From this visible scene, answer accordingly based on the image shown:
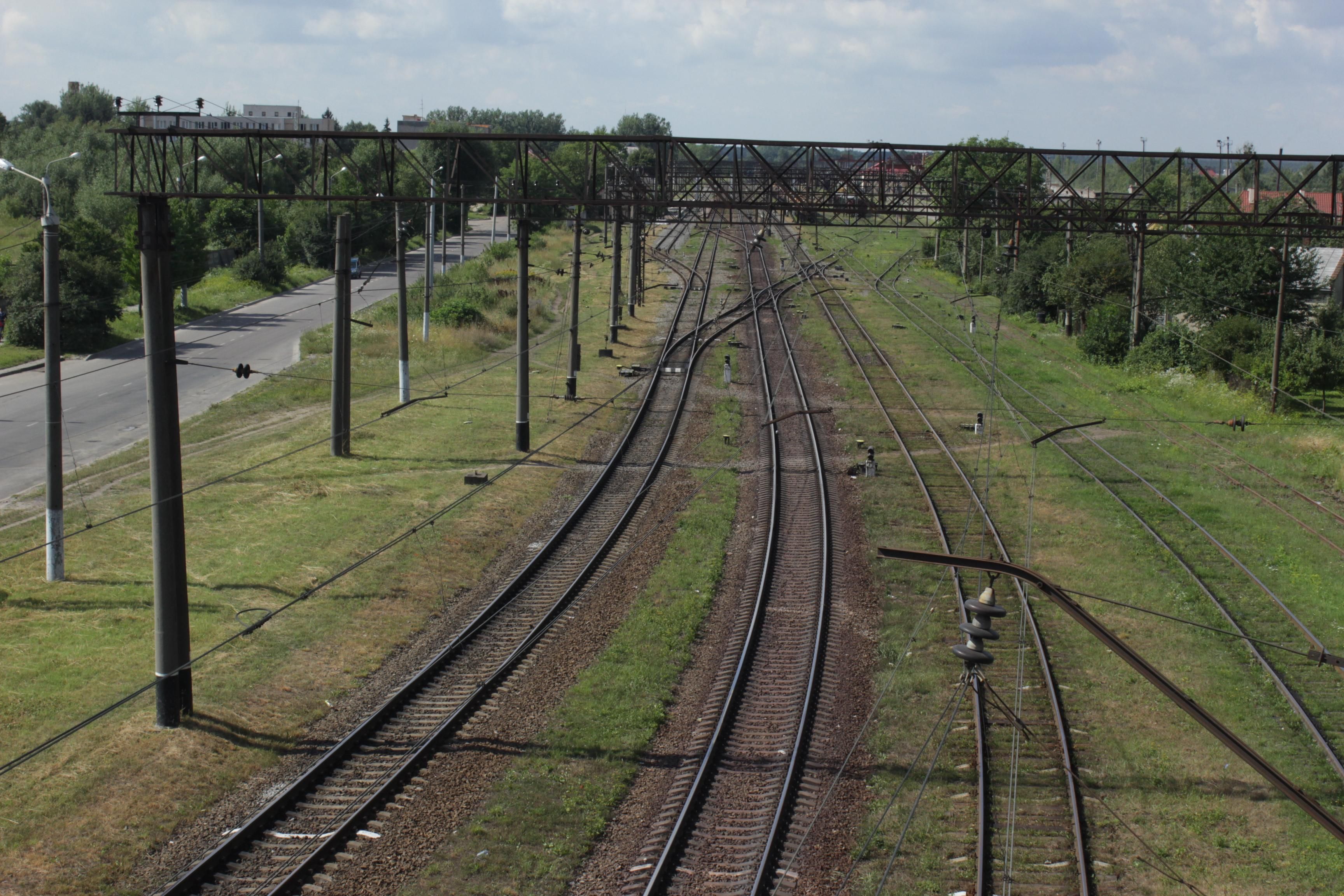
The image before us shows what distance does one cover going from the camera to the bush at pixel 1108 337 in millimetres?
39250

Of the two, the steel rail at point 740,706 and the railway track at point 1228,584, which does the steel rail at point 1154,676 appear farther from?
the railway track at point 1228,584

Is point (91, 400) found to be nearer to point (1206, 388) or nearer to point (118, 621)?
point (118, 621)

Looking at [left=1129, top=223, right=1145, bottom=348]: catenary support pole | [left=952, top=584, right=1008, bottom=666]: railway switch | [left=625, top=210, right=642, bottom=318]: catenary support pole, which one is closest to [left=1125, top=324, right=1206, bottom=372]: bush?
[left=1129, top=223, right=1145, bottom=348]: catenary support pole

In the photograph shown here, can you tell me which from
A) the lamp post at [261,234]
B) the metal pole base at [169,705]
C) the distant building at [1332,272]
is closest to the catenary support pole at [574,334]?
the lamp post at [261,234]

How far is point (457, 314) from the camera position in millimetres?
41438

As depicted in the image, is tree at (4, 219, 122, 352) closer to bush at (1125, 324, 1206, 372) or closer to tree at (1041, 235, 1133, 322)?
bush at (1125, 324, 1206, 372)

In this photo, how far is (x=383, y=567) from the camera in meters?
17.8

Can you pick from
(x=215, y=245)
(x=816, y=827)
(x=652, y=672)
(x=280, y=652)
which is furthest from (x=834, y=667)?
(x=215, y=245)

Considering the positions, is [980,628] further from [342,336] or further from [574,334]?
[574,334]

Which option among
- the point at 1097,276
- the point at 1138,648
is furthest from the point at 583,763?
the point at 1097,276

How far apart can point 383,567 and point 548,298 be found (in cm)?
3470

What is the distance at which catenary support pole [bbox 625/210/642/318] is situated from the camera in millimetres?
43781

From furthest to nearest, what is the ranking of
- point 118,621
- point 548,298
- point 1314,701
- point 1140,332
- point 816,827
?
point 548,298
point 1140,332
point 118,621
point 1314,701
point 816,827

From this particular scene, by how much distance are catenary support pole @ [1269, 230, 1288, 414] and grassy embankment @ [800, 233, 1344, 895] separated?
2.28 ft
